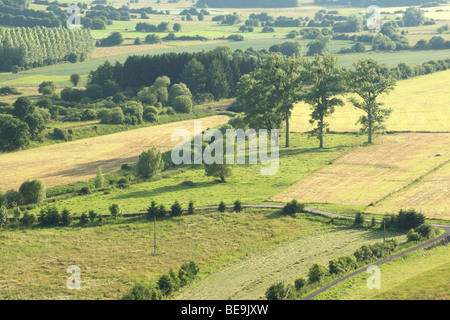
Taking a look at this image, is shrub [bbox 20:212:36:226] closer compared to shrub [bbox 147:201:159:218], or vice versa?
shrub [bbox 20:212:36:226]

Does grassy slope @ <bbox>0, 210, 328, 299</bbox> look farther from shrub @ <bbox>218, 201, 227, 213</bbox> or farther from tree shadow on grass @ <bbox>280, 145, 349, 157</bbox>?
tree shadow on grass @ <bbox>280, 145, 349, 157</bbox>

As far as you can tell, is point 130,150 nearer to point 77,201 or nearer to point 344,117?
point 77,201

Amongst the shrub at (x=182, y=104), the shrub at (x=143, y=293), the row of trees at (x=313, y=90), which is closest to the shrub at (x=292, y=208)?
the shrub at (x=143, y=293)

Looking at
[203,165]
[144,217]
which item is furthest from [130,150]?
[144,217]

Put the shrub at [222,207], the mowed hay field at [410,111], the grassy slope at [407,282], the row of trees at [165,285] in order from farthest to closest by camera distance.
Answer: the mowed hay field at [410,111]
the shrub at [222,207]
the row of trees at [165,285]
the grassy slope at [407,282]

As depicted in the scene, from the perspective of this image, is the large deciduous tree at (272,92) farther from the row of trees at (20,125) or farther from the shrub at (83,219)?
the shrub at (83,219)

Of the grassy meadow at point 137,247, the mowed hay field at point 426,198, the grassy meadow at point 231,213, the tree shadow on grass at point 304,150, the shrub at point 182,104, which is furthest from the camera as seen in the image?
the shrub at point 182,104

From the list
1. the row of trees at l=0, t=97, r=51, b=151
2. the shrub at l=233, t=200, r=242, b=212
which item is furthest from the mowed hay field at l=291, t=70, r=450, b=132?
the row of trees at l=0, t=97, r=51, b=151

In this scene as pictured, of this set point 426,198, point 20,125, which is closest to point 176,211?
point 426,198
